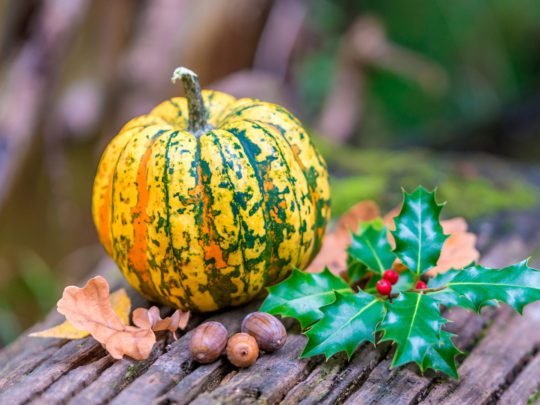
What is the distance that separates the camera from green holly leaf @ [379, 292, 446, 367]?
1487 mm

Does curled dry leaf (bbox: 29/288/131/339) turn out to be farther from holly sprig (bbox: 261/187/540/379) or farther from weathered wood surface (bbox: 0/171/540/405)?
holly sprig (bbox: 261/187/540/379)

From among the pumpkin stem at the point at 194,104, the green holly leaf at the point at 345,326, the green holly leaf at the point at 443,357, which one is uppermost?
the pumpkin stem at the point at 194,104

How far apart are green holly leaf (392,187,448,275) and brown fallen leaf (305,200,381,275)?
241 millimetres

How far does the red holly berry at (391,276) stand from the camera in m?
1.79

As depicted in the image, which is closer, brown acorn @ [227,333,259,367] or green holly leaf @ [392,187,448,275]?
brown acorn @ [227,333,259,367]

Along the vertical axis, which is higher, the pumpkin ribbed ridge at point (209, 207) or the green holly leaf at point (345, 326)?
the pumpkin ribbed ridge at point (209, 207)

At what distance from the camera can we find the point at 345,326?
5.21 ft

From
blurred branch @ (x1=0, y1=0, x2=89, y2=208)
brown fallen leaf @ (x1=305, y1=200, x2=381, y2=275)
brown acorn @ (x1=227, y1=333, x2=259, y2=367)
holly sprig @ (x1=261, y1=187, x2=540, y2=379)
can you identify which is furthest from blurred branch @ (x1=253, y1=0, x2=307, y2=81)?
brown acorn @ (x1=227, y1=333, x2=259, y2=367)

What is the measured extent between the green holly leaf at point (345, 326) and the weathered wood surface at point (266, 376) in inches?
3.4

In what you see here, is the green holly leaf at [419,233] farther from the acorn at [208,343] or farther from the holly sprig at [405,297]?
the acorn at [208,343]

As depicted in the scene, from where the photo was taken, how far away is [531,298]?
1.53 m

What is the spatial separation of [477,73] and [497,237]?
4.46 metres

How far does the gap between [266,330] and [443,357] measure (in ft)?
1.48

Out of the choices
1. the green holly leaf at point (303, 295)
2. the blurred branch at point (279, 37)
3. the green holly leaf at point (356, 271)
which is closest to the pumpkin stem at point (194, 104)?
the green holly leaf at point (303, 295)
